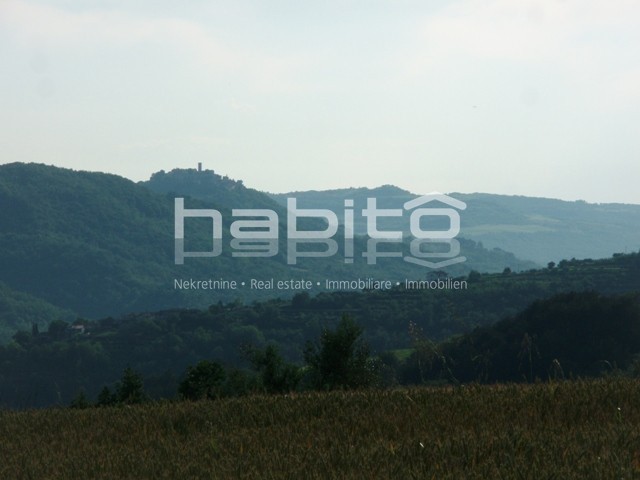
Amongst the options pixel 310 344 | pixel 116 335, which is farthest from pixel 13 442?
pixel 116 335

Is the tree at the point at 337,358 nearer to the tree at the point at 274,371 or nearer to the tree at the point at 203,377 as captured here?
the tree at the point at 274,371

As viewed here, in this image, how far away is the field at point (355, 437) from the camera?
681 centimetres

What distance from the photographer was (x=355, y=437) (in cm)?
830

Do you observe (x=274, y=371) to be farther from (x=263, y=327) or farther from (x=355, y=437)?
(x=263, y=327)

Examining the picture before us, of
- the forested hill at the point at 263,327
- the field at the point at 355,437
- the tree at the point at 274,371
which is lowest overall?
the forested hill at the point at 263,327

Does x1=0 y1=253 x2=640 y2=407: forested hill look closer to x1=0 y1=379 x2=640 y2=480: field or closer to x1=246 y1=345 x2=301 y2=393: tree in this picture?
x1=246 y1=345 x2=301 y2=393: tree

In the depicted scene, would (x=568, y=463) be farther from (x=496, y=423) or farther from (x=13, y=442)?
(x=13, y=442)

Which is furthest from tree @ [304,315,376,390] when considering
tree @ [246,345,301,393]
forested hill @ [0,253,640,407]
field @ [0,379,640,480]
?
forested hill @ [0,253,640,407]

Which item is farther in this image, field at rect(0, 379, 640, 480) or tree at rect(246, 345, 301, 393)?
tree at rect(246, 345, 301, 393)

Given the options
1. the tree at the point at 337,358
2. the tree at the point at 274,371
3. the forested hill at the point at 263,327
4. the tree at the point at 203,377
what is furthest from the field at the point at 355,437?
the forested hill at the point at 263,327

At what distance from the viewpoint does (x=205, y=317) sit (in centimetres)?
16725

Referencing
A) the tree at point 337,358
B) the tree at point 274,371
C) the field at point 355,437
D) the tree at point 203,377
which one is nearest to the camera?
the field at point 355,437

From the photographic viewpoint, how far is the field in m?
6.81

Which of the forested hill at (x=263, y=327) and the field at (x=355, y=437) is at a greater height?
the field at (x=355, y=437)
